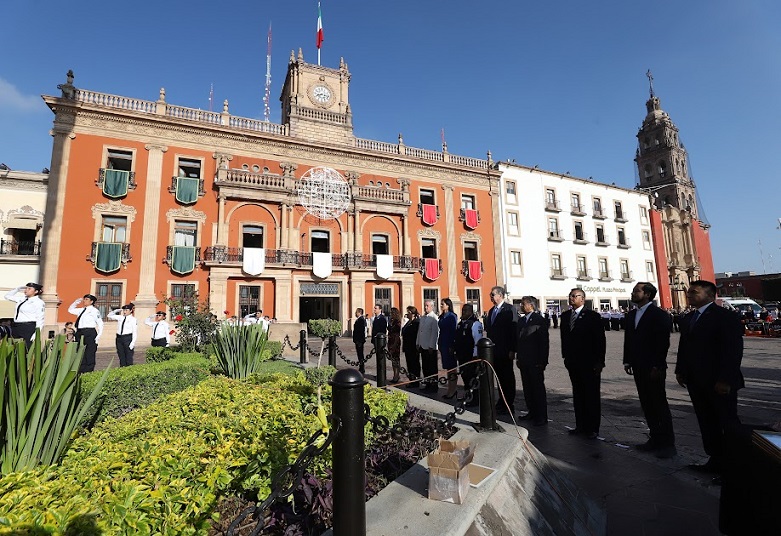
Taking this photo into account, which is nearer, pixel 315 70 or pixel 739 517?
pixel 739 517

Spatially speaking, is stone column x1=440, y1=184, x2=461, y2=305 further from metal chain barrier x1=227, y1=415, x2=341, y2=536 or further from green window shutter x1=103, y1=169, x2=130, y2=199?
metal chain barrier x1=227, y1=415, x2=341, y2=536

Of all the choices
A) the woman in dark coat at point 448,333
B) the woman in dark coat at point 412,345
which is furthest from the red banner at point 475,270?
the woman in dark coat at point 448,333

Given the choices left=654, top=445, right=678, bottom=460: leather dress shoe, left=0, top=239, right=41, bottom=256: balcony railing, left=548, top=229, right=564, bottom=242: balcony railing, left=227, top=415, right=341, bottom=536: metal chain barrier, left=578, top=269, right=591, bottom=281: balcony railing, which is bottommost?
left=654, top=445, right=678, bottom=460: leather dress shoe

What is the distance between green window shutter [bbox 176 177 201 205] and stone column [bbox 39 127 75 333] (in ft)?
14.4

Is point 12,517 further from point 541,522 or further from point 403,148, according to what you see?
point 403,148

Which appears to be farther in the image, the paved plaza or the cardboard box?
the paved plaza

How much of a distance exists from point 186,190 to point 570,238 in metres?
27.3

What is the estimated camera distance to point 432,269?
2322 centimetres

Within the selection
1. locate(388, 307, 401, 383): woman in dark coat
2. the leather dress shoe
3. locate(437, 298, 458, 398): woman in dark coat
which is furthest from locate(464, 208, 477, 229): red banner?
the leather dress shoe

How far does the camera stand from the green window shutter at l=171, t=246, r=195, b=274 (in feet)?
57.2

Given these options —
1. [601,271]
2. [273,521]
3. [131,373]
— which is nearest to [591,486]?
[273,521]

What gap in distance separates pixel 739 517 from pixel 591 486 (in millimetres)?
1111

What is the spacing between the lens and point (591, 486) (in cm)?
309

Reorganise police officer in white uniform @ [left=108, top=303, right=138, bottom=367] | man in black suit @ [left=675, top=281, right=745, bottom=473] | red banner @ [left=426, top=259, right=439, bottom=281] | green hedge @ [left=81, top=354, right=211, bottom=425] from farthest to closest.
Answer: red banner @ [left=426, top=259, right=439, bottom=281]
police officer in white uniform @ [left=108, top=303, right=138, bottom=367]
green hedge @ [left=81, top=354, right=211, bottom=425]
man in black suit @ [left=675, top=281, right=745, bottom=473]
